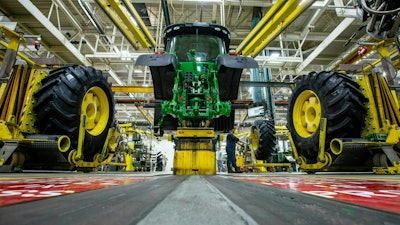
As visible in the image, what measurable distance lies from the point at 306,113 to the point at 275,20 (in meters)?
2.69

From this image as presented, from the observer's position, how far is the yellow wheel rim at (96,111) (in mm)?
3621

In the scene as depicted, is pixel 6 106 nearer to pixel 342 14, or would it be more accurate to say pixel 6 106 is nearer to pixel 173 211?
pixel 173 211

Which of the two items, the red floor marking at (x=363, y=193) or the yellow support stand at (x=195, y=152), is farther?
the yellow support stand at (x=195, y=152)

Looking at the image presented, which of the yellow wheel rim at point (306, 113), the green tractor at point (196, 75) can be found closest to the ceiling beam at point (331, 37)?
the yellow wheel rim at point (306, 113)

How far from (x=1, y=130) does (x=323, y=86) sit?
166 inches

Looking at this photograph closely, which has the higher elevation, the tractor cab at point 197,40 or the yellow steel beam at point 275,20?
the yellow steel beam at point 275,20

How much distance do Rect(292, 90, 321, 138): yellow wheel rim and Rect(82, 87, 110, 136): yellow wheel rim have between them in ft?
11.5

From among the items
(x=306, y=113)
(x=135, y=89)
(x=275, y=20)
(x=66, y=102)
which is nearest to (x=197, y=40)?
(x=275, y=20)

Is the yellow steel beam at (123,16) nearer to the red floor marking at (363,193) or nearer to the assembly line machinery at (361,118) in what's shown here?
the assembly line machinery at (361,118)

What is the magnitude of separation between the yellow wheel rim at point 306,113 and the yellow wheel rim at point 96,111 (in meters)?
3.52

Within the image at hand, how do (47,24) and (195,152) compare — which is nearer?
(195,152)

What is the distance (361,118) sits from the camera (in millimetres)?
3102

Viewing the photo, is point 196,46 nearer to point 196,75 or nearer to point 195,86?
point 196,75

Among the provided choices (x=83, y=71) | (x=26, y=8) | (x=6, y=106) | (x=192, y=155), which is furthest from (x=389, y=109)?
(x=26, y=8)
